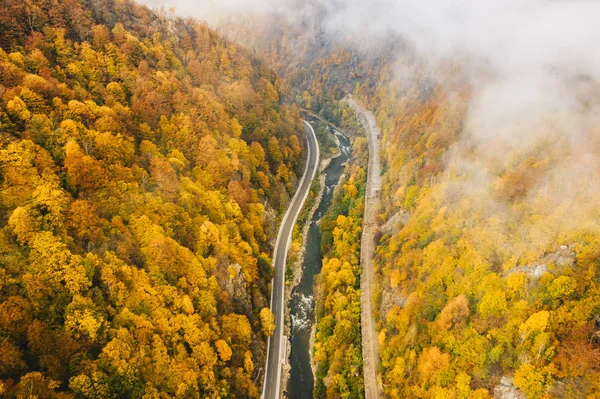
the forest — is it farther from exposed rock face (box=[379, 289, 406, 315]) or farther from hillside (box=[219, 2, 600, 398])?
exposed rock face (box=[379, 289, 406, 315])

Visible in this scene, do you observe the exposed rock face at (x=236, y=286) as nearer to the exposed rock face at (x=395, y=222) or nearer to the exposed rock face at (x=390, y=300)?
the exposed rock face at (x=390, y=300)

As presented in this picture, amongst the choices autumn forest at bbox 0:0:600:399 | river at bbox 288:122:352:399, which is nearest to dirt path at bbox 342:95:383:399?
autumn forest at bbox 0:0:600:399

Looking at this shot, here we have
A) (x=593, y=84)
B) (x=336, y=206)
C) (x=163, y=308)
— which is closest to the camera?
(x=163, y=308)

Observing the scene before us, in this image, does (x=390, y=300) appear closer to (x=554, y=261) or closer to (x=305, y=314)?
(x=305, y=314)

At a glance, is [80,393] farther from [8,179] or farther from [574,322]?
[574,322]

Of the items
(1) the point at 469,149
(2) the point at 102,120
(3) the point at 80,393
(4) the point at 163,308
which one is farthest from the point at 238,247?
(1) the point at 469,149

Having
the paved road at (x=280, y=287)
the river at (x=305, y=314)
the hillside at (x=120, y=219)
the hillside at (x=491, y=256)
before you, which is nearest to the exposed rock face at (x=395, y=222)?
the hillside at (x=491, y=256)
